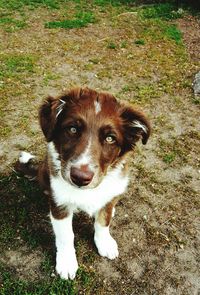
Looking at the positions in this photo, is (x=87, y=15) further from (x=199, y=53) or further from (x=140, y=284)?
(x=140, y=284)

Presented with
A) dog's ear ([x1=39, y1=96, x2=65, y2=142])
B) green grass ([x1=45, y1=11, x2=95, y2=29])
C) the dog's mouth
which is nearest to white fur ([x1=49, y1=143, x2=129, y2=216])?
dog's ear ([x1=39, y1=96, x2=65, y2=142])

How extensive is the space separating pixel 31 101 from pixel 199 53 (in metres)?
4.19

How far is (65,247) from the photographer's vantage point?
386 centimetres

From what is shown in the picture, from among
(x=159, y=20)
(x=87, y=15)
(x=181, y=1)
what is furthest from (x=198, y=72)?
(x=181, y=1)

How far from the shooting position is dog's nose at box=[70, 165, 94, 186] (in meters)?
2.97

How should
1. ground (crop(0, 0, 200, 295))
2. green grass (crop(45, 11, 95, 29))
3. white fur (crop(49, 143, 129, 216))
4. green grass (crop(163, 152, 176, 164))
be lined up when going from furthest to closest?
green grass (crop(45, 11, 95, 29)) < green grass (crop(163, 152, 176, 164)) < ground (crop(0, 0, 200, 295)) < white fur (crop(49, 143, 129, 216))

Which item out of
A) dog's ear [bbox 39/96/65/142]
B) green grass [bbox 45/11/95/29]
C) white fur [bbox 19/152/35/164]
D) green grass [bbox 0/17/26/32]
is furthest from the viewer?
green grass [bbox 45/11/95/29]

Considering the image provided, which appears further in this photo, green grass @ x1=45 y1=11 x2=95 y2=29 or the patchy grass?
the patchy grass

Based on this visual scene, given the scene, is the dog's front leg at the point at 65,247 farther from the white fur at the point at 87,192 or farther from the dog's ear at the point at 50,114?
the dog's ear at the point at 50,114

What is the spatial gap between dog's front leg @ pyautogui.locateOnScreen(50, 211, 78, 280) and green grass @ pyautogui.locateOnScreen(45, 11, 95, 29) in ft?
22.1

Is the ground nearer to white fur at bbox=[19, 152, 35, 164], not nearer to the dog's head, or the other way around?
white fur at bbox=[19, 152, 35, 164]

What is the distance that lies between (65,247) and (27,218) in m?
0.73

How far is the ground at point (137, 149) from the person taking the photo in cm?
401

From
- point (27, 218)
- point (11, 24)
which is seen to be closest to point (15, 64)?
point (11, 24)
